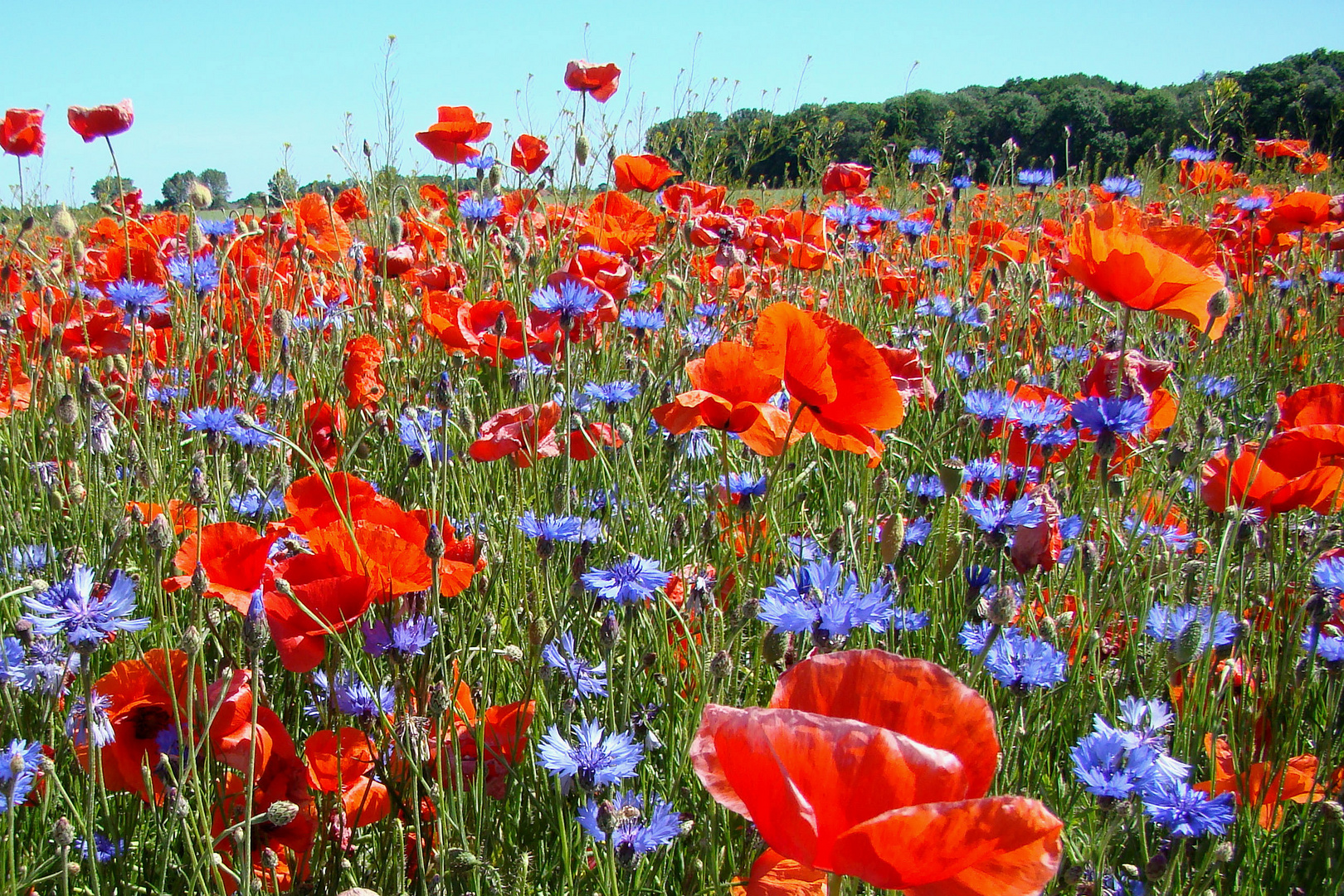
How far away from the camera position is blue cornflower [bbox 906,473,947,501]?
5.65ft

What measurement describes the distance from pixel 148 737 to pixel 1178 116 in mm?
15093

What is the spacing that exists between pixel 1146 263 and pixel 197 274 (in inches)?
80.2

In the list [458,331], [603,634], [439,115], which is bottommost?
[603,634]

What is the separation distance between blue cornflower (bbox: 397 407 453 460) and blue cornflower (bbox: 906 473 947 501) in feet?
2.91

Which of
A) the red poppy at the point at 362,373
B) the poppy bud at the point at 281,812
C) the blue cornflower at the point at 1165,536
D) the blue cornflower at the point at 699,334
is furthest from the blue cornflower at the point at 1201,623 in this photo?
the red poppy at the point at 362,373

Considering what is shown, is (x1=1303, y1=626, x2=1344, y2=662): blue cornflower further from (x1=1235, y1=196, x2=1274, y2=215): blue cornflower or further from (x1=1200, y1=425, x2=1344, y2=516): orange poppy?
(x1=1235, y1=196, x2=1274, y2=215): blue cornflower

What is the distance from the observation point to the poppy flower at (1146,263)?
141cm

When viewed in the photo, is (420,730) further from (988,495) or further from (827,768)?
(988,495)

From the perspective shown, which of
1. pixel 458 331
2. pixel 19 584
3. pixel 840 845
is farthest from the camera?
pixel 458 331

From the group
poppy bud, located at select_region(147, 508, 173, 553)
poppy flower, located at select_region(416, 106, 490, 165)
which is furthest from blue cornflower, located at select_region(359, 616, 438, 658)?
poppy flower, located at select_region(416, 106, 490, 165)

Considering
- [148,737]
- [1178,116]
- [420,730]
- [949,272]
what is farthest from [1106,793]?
[1178,116]

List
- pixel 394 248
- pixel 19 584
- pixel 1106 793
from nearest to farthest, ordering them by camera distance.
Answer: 1. pixel 1106 793
2. pixel 19 584
3. pixel 394 248

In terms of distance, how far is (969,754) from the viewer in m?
0.58

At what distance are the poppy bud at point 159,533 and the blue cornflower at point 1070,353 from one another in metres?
2.32
